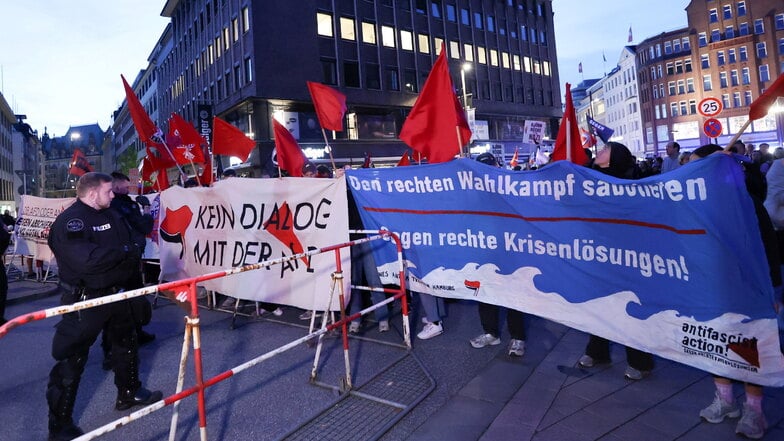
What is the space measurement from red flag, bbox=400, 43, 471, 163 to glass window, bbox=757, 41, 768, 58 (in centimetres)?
7767

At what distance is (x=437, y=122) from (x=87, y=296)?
3795 mm

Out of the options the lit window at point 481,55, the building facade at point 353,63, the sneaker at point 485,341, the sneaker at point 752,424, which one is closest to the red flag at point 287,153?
the sneaker at point 485,341

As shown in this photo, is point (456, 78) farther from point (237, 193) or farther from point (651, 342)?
point (651, 342)

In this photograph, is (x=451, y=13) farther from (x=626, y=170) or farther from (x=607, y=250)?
(x=607, y=250)

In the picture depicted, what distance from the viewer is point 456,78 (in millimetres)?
39500

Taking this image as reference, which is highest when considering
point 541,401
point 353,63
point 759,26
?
point 759,26

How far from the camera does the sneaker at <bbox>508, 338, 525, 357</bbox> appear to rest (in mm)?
4734

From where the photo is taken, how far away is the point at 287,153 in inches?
271

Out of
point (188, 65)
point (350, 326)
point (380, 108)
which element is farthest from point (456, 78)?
point (350, 326)

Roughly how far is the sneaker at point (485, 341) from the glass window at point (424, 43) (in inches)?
1427

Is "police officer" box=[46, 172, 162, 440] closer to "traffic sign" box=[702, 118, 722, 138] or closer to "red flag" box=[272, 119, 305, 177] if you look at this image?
"red flag" box=[272, 119, 305, 177]

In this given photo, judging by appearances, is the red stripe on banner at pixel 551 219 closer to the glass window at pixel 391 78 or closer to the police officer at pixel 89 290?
the police officer at pixel 89 290

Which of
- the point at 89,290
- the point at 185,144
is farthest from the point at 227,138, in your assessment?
the point at 89,290

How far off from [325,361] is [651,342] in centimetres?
308
